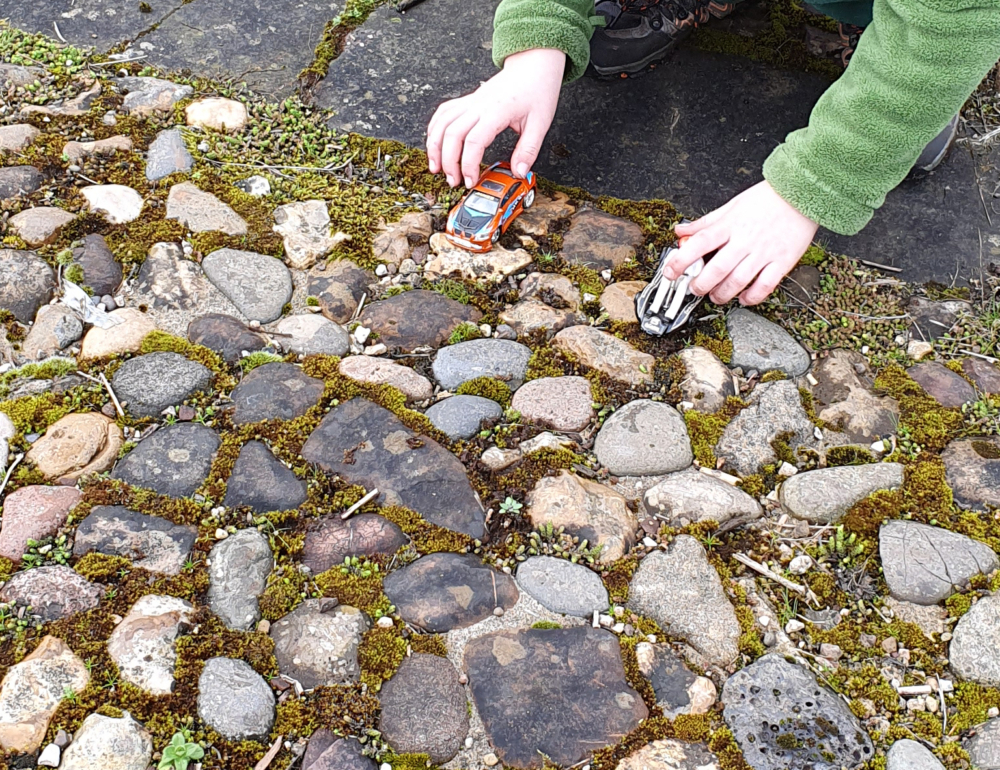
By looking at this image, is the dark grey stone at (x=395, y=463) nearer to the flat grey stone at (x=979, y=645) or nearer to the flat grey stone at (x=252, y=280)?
the flat grey stone at (x=252, y=280)

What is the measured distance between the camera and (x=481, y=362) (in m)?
2.64

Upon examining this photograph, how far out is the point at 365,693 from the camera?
198 centimetres

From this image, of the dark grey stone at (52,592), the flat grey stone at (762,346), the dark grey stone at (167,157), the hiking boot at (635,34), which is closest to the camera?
the dark grey stone at (52,592)

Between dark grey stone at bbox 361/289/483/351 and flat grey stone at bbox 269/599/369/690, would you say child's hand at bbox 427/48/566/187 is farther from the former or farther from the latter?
flat grey stone at bbox 269/599/369/690

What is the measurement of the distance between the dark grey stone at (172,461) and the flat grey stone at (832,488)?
1637 millimetres

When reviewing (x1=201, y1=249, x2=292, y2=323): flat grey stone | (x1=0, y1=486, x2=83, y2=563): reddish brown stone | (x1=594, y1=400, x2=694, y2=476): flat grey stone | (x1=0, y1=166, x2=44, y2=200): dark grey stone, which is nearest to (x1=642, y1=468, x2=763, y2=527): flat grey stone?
(x1=594, y1=400, x2=694, y2=476): flat grey stone

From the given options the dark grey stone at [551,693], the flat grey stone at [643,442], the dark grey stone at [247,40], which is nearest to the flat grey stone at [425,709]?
the dark grey stone at [551,693]

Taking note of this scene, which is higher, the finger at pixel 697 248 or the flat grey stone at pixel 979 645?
the finger at pixel 697 248

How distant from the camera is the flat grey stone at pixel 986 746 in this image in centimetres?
192

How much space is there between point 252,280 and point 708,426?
61.2 inches

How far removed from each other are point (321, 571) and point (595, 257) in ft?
4.77

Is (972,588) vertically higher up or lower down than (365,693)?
higher up

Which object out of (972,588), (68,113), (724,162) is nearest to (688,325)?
(724,162)

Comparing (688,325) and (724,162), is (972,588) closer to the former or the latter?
(688,325)
